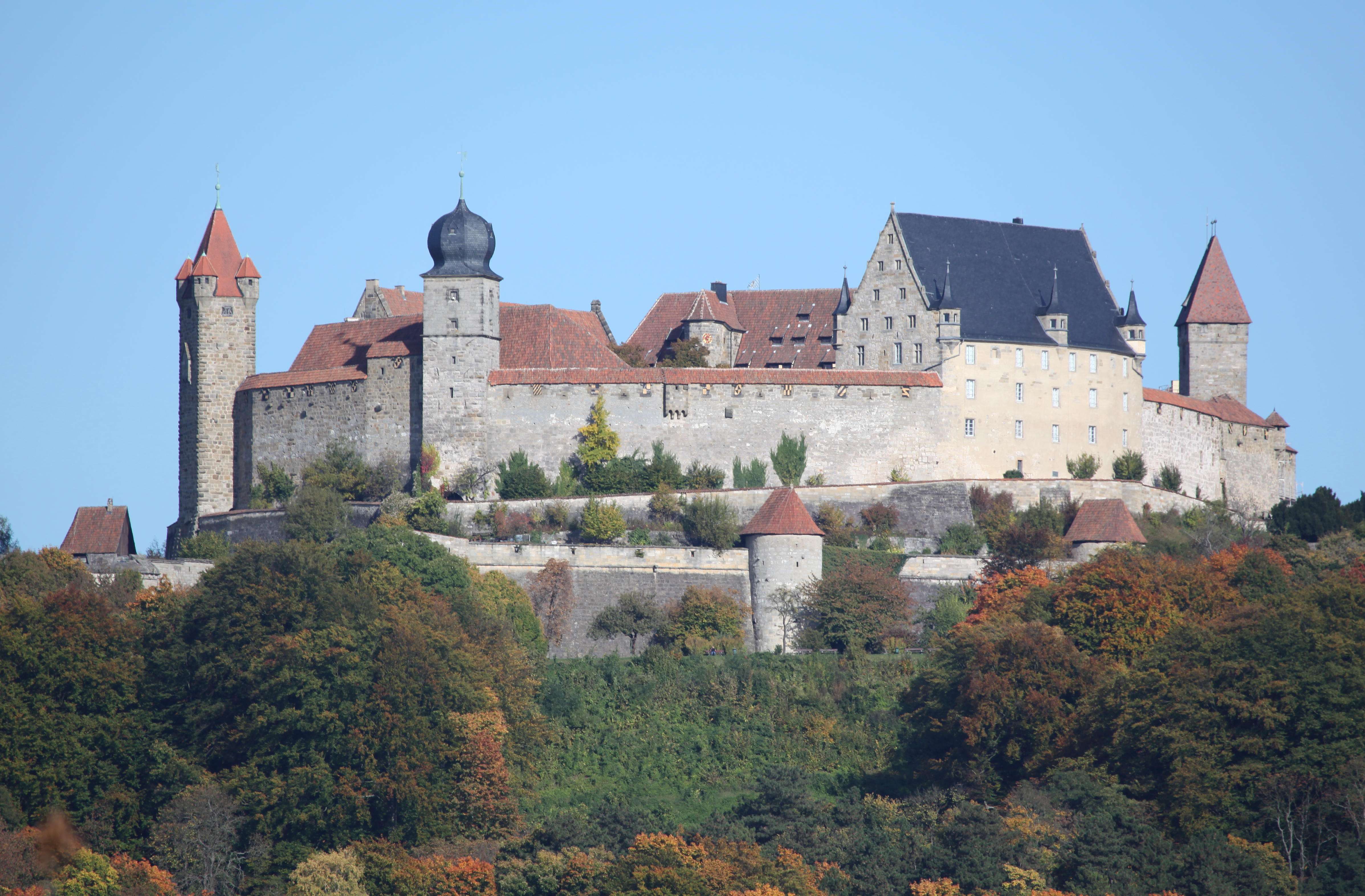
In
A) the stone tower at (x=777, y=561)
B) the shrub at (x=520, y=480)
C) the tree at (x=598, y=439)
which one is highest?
the tree at (x=598, y=439)

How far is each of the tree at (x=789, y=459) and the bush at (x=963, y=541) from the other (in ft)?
17.4

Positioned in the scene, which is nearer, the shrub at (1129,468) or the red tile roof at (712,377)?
the red tile roof at (712,377)

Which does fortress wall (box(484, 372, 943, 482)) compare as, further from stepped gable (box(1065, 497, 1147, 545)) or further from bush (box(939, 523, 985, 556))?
A: stepped gable (box(1065, 497, 1147, 545))

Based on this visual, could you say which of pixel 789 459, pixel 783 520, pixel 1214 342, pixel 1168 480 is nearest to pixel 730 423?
pixel 789 459

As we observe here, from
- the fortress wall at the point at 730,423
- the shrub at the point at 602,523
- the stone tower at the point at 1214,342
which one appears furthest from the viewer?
the stone tower at the point at 1214,342

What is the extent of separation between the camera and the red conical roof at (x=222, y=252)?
75.9 m

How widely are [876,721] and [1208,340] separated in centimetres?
3249

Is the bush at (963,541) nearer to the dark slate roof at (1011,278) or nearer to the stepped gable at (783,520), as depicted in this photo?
the stepped gable at (783,520)

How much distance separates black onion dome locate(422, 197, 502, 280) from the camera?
71.4m

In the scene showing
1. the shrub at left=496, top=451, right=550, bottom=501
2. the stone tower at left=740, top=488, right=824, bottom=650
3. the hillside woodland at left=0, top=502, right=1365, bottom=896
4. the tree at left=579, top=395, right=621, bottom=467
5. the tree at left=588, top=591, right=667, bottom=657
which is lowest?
the hillside woodland at left=0, top=502, right=1365, bottom=896

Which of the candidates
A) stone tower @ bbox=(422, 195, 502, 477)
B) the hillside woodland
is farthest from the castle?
the hillside woodland

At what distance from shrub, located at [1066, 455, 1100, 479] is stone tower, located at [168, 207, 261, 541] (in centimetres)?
2631

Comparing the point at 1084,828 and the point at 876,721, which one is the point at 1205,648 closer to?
the point at 1084,828

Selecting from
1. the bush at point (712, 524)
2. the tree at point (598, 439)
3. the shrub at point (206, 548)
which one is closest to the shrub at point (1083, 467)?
the bush at point (712, 524)
